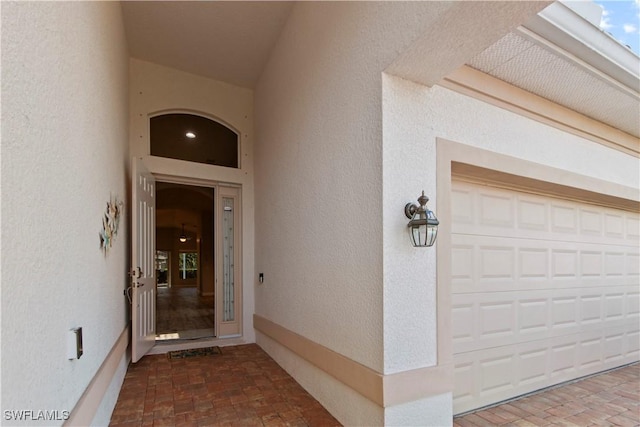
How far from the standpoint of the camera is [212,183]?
4797mm

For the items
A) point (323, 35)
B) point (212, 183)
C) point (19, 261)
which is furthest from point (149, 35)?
point (19, 261)

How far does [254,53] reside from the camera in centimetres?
422

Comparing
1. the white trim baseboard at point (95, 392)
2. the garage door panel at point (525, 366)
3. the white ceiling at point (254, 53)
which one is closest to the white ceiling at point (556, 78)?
the white ceiling at point (254, 53)

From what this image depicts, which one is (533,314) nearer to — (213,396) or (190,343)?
(213,396)

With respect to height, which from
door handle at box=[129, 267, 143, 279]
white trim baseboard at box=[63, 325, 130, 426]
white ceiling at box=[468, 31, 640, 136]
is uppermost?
white ceiling at box=[468, 31, 640, 136]

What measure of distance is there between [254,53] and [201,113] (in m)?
Answer: 1.25

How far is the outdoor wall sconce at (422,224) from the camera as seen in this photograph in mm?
1996

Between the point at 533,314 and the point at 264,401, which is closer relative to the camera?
the point at 264,401

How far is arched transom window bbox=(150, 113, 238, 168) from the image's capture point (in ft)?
15.4

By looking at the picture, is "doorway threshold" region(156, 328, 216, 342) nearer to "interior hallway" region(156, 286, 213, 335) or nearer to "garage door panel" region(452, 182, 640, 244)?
"interior hallway" region(156, 286, 213, 335)

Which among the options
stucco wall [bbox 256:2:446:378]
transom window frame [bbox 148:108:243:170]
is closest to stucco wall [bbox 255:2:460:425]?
stucco wall [bbox 256:2:446:378]

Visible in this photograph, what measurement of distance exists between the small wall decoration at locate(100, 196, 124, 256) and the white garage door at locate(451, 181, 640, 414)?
2.78 meters

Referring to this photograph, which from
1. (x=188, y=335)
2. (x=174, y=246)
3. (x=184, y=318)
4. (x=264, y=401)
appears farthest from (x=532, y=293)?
(x=174, y=246)

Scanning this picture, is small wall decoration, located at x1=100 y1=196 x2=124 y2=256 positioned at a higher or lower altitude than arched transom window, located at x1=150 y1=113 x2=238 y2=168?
lower
